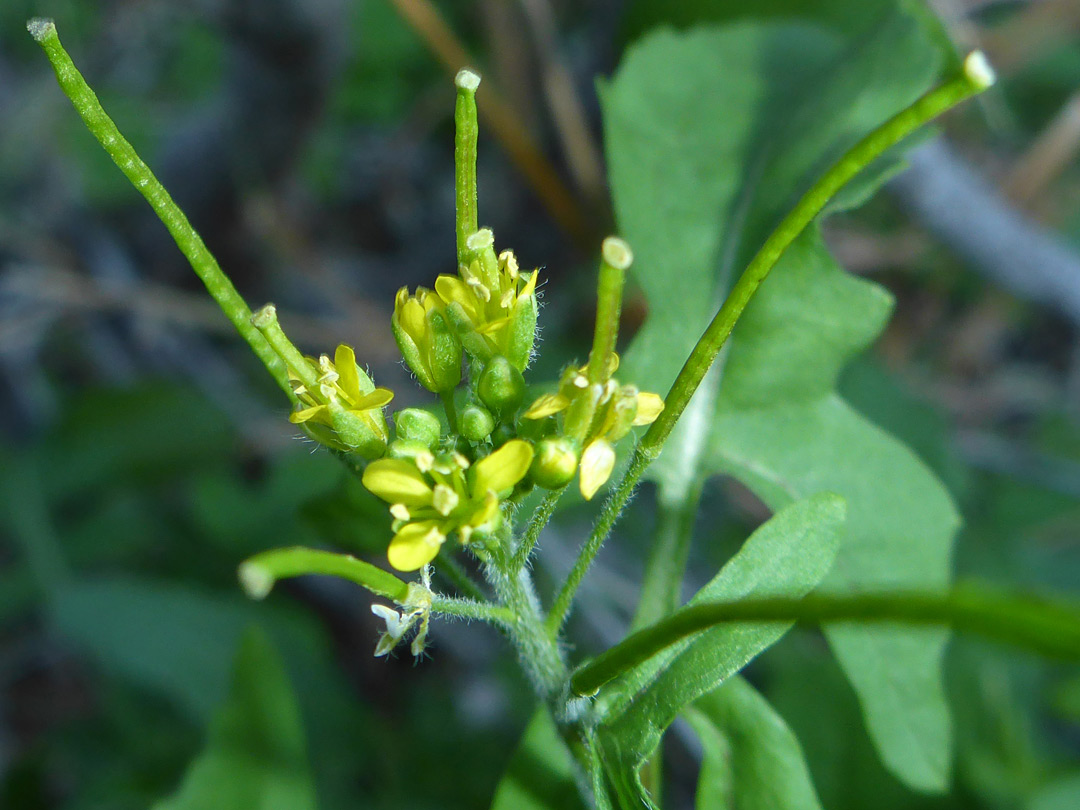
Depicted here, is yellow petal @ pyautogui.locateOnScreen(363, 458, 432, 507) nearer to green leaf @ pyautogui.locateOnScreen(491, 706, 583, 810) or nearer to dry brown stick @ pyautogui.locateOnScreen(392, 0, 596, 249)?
green leaf @ pyautogui.locateOnScreen(491, 706, 583, 810)

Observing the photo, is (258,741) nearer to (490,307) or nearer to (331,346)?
(490,307)

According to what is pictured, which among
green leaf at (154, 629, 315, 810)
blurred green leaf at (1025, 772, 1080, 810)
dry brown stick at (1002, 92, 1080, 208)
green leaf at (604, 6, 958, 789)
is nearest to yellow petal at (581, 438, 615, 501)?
green leaf at (604, 6, 958, 789)

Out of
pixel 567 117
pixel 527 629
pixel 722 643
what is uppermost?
pixel 567 117

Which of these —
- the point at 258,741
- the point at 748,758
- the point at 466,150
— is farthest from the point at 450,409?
the point at 258,741

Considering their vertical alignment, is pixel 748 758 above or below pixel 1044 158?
below

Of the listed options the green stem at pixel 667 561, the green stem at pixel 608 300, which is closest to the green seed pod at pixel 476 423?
the green stem at pixel 608 300

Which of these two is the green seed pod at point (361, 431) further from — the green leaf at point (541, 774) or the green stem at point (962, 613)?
the green stem at point (962, 613)

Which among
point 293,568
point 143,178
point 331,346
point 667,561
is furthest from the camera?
point 331,346
